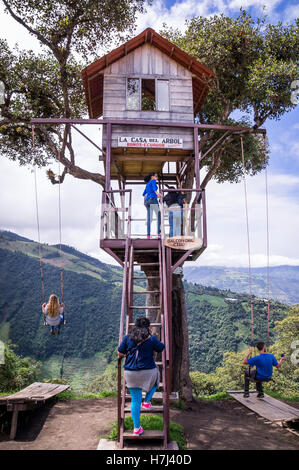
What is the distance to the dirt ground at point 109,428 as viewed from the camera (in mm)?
7062

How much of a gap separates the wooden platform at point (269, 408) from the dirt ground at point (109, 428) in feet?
0.65

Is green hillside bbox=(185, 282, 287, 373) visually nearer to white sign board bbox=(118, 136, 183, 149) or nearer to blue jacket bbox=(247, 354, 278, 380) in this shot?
blue jacket bbox=(247, 354, 278, 380)

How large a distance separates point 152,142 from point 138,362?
→ 6908mm

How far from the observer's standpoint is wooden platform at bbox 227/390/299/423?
8703mm

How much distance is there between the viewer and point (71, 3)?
39.0 feet

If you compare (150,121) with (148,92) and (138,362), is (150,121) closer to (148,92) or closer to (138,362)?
(148,92)

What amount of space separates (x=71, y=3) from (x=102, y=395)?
1321 centimetres

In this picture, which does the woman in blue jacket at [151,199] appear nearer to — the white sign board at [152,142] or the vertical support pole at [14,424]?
the white sign board at [152,142]

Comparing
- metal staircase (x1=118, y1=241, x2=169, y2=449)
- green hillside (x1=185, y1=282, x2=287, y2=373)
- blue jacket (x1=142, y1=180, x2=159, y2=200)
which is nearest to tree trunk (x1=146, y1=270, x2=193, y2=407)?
metal staircase (x1=118, y1=241, x2=169, y2=449)

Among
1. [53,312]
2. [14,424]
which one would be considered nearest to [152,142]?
[53,312]

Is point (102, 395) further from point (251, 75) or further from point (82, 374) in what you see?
point (82, 374)

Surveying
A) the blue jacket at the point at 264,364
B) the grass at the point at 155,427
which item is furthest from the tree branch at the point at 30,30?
the blue jacket at the point at 264,364

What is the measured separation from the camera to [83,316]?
10112 centimetres

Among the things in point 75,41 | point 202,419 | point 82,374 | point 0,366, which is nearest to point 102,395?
point 202,419
